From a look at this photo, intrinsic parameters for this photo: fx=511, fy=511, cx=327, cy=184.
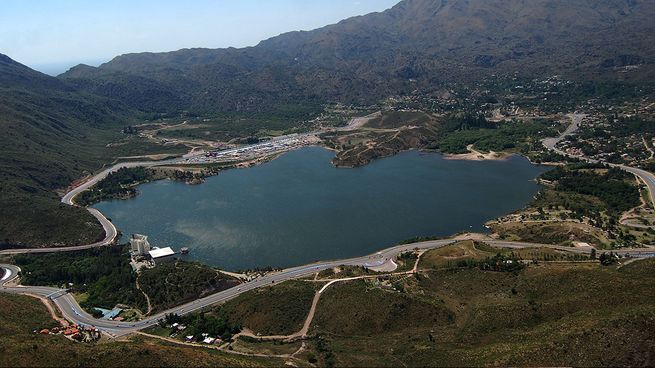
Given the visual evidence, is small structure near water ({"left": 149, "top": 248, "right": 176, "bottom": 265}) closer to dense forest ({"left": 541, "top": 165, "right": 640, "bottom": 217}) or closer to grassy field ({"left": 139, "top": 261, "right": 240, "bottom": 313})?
grassy field ({"left": 139, "top": 261, "right": 240, "bottom": 313})

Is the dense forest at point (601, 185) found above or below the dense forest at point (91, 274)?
below

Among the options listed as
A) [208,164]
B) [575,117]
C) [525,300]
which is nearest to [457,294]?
[525,300]

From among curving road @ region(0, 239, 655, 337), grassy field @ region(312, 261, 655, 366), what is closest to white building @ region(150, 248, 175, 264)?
curving road @ region(0, 239, 655, 337)

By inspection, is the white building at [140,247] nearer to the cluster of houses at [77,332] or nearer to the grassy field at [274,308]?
the cluster of houses at [77,332]

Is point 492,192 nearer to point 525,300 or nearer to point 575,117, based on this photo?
point 525,300

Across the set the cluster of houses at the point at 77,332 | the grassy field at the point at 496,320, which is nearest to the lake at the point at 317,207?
the grassy field at the point at 496,320

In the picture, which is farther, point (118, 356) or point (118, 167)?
point (118, 167)

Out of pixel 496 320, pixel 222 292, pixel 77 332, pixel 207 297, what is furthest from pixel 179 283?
pixel 496 320
